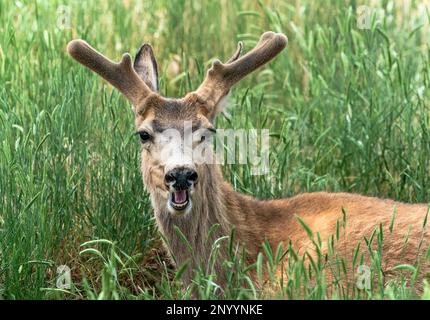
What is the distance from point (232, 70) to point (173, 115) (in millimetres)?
542

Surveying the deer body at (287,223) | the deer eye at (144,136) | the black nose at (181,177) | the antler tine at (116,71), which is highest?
the antler tine at (116,71)

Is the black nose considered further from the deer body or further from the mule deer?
the deer body

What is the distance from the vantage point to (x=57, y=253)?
755cm

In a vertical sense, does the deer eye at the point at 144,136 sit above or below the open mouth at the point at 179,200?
above

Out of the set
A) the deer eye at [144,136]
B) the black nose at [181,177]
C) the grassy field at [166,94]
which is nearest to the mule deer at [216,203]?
the deer eye at [144,136]

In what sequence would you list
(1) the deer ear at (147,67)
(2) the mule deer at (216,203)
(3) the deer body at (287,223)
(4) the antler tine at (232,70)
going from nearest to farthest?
(2) the mule deer at (216,203), (3) the deer body at (287,223), (4) the antler tine at (232,70), (1) the deer ear at (147,67)

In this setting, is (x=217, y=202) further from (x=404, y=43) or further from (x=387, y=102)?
(x=404, y=43)

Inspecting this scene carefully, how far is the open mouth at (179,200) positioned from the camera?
675 cm

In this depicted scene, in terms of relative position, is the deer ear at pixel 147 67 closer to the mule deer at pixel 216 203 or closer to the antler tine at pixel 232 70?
the mule deer at pixel 216 203

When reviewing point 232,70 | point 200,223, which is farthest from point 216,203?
point 232,70

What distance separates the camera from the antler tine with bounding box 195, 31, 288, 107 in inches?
282

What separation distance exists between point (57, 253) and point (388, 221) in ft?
7.00

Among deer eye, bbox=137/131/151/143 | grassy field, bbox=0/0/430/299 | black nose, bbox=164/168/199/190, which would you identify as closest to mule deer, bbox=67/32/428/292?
deer eye, bbox=137/131/151/143
